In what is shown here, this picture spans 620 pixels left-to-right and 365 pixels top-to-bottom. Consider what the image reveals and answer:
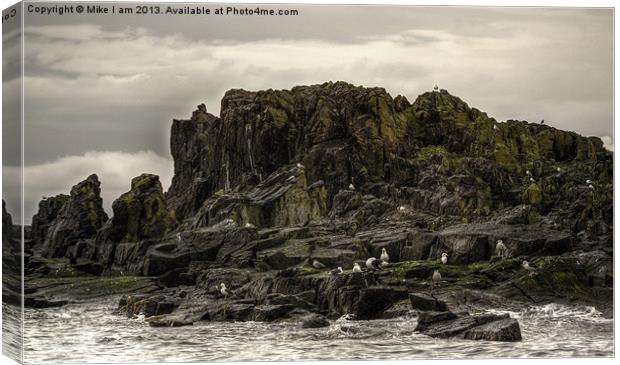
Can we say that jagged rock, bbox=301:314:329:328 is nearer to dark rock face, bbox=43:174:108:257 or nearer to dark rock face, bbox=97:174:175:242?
dark rock face, bbox=97:174:175:242

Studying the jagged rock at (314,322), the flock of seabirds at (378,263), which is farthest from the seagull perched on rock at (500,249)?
the jagged rock at (314,322)

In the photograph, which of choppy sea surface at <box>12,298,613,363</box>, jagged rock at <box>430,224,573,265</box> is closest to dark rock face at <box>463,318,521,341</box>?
choppy sea surface at <box>12,298,613,363</box>

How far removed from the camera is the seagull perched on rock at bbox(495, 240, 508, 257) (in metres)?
21.1

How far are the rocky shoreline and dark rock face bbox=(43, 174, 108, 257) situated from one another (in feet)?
0.07

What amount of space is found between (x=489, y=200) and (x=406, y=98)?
6.37ft

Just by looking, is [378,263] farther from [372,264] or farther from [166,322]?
[166,322]

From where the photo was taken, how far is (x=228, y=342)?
65.8ft

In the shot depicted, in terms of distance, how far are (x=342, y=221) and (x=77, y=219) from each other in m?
3.81

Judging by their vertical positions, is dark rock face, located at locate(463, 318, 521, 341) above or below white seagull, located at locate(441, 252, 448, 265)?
below

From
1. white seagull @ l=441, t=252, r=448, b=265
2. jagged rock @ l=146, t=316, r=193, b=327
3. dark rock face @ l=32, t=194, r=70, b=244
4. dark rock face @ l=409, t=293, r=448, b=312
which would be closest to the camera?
dark rock face @ l=32, t=194, r=70, b=244

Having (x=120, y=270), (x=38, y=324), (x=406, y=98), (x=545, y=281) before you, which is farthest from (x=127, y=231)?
(x=545, y=281)

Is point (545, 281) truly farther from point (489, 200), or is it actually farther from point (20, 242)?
point (20, 242)

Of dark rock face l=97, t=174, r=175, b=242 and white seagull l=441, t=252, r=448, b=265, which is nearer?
dark rock face l=97, t=174, r=175, b=242

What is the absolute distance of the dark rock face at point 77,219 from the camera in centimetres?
2020
